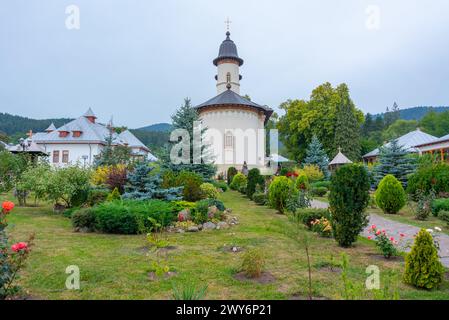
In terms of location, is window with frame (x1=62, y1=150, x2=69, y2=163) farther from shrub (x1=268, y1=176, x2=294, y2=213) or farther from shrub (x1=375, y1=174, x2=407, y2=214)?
shrub (x1=375, y1=174, x2=407, y2=214)

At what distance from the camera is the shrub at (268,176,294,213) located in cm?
1145

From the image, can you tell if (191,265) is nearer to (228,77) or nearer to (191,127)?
(191,127)

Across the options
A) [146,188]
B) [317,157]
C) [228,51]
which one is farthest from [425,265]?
[228,51]

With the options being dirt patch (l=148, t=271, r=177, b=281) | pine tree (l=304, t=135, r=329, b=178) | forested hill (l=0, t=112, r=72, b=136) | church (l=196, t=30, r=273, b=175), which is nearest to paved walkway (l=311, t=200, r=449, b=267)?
dirt patch (l=148, t=271, r=177, b=281)

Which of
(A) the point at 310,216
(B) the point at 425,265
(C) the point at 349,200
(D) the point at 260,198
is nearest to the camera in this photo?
(B) the point at 425,265

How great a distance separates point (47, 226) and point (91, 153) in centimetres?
3087

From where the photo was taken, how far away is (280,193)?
11.6 meters

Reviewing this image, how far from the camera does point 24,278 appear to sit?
4602 millimetres

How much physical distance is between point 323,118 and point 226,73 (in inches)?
504

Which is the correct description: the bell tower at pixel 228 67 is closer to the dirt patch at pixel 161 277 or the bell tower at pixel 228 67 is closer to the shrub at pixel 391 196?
the shrub at pixel 391 196

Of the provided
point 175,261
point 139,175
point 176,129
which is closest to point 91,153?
point 176,129

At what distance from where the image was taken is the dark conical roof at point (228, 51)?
36234 millimetres

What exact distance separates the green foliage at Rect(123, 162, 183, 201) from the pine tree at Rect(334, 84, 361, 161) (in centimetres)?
2942
